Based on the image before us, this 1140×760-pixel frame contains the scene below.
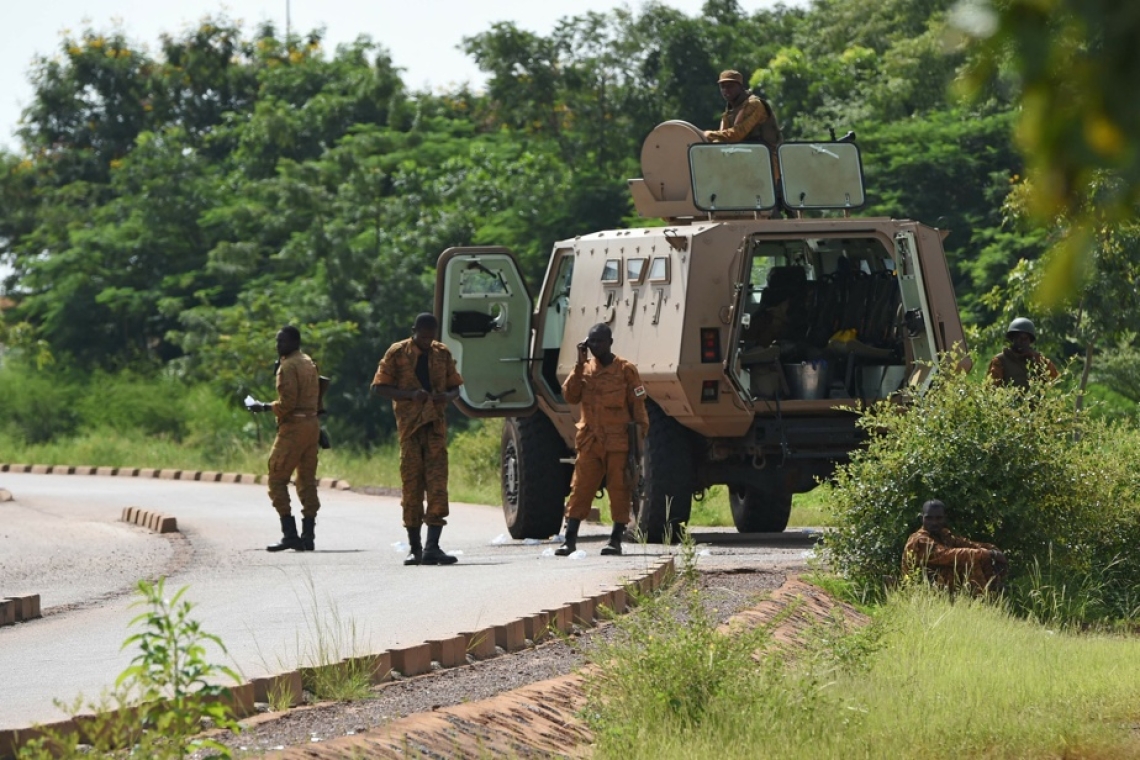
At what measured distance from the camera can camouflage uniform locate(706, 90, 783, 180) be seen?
1741 cm

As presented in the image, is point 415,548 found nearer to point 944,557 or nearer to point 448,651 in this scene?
point 944,557

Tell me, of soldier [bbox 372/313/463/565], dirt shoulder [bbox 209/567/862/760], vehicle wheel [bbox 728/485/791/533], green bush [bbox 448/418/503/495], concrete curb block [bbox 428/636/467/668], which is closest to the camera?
dirt shoulder [bbox 209/567/862/760]

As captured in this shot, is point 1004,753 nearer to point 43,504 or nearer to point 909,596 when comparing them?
point 909,596

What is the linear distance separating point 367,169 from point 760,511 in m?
24.0

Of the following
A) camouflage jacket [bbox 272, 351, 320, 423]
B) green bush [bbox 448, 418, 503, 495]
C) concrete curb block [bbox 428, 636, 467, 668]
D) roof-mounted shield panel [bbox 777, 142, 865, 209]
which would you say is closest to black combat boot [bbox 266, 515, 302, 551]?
camouflage jacket [bbox 272, 351, 320, 423]

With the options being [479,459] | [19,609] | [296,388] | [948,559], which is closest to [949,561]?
[948,559]

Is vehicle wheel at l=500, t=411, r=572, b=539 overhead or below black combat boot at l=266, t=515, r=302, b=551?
overhead

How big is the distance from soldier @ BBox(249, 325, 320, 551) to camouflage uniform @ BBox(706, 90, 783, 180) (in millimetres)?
3881

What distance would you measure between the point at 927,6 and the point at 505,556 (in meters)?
31.3

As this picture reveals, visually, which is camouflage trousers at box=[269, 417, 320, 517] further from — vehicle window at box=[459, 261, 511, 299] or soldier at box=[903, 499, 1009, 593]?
soldier at box=[903, 499, 1009, 593]

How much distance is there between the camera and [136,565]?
54.3 feet

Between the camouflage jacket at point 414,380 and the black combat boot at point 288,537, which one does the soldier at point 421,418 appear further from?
the black combat boot at point 288,537

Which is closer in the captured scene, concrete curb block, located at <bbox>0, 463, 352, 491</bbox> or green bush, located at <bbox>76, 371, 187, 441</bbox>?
concrete curb block, located at <bbox>0, 463, 352, 491</bbox>

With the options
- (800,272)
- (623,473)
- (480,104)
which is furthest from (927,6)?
(623,473)
